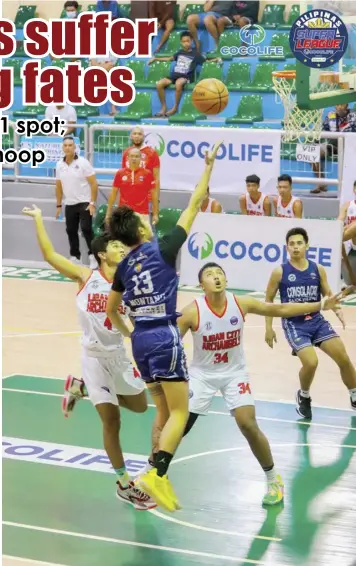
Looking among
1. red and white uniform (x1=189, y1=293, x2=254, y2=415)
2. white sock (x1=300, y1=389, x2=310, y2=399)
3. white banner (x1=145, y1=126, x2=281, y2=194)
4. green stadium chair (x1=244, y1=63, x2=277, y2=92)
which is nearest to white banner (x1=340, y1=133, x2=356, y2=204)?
white banner (x1=145, y1=126, x2=281, y2=194)

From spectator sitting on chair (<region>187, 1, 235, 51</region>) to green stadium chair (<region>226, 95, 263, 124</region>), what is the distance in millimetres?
2018

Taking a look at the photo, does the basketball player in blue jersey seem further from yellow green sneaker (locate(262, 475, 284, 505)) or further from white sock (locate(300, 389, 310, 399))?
yellow green sneaker (locate(262, 475, 284, 505))

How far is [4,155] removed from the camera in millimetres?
20109

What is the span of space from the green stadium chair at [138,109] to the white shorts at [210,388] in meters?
13.9

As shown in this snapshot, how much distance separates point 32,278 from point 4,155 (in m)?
2.80

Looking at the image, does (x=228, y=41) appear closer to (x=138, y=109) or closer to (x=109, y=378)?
(x=138, y=109)

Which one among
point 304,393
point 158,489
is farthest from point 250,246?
point 158,489

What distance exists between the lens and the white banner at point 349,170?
16.8 meters

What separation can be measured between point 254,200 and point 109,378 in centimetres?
923

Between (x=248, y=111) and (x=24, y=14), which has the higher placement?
(x=24, y=14)

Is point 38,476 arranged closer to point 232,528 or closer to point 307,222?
point 232,528

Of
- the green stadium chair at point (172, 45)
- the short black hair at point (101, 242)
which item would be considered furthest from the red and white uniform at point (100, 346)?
the green stadium chair at point (172, 45)

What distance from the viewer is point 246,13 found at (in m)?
22.3

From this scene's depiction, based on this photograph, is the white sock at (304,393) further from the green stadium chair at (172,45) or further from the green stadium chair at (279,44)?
the green stadium chair at (172,45)
